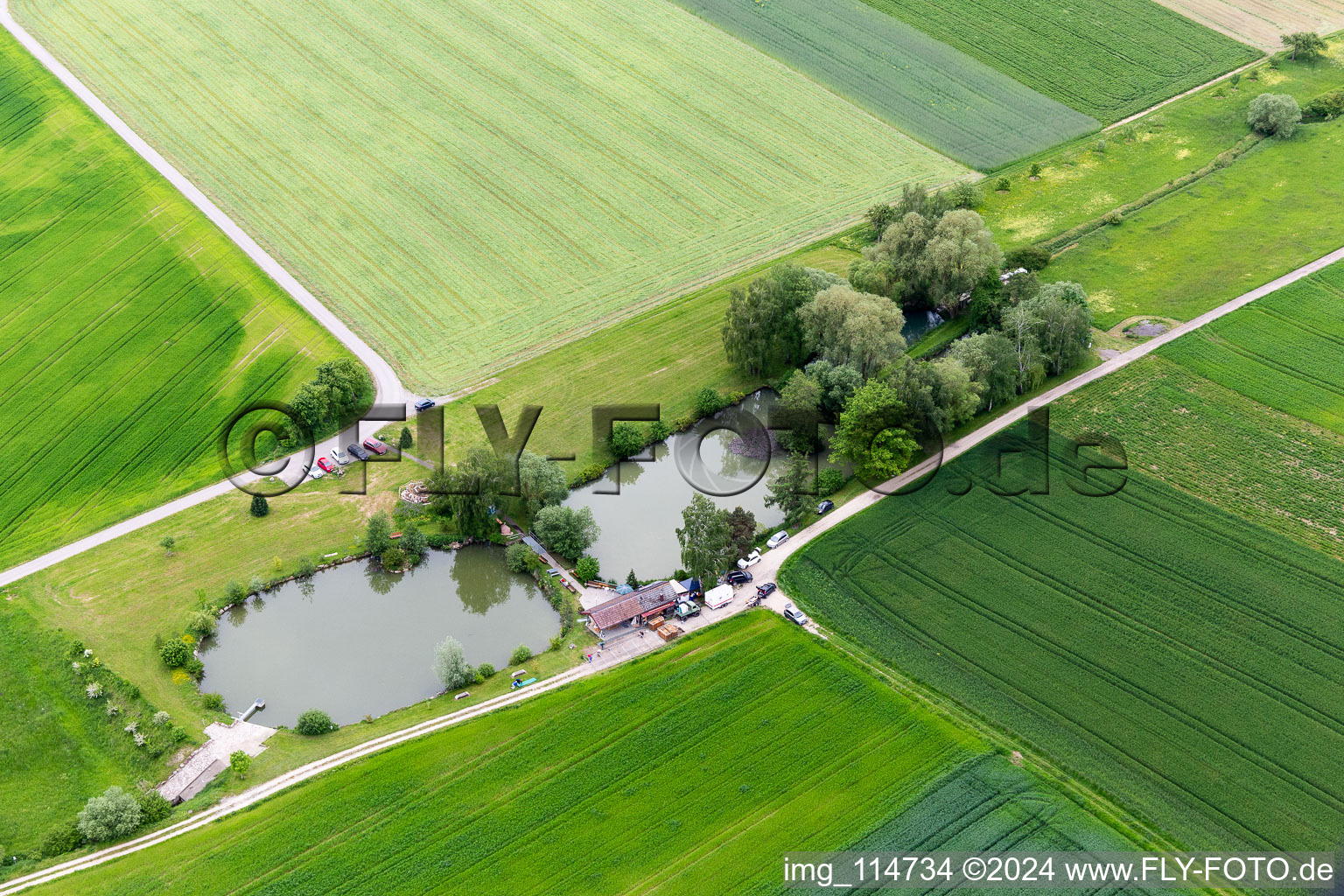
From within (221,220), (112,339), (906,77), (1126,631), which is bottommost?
(1126,631)

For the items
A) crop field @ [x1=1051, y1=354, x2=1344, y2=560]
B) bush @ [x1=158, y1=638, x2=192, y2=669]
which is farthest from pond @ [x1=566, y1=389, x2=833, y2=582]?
bush @ [x1=158, y1=638, x2=192, y2=669]

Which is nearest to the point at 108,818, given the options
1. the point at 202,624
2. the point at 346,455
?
the point at 202,624

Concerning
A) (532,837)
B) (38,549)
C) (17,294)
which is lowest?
(532,837)

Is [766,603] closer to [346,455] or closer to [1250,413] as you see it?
[346,455]

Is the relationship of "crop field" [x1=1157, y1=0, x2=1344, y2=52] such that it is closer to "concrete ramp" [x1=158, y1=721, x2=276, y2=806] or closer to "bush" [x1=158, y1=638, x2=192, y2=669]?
"concrete ramp" [x1=158, y1=721, x2=276, y2=806]

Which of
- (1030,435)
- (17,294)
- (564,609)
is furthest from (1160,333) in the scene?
(17,294)

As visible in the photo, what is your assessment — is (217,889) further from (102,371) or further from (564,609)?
(102,371)
